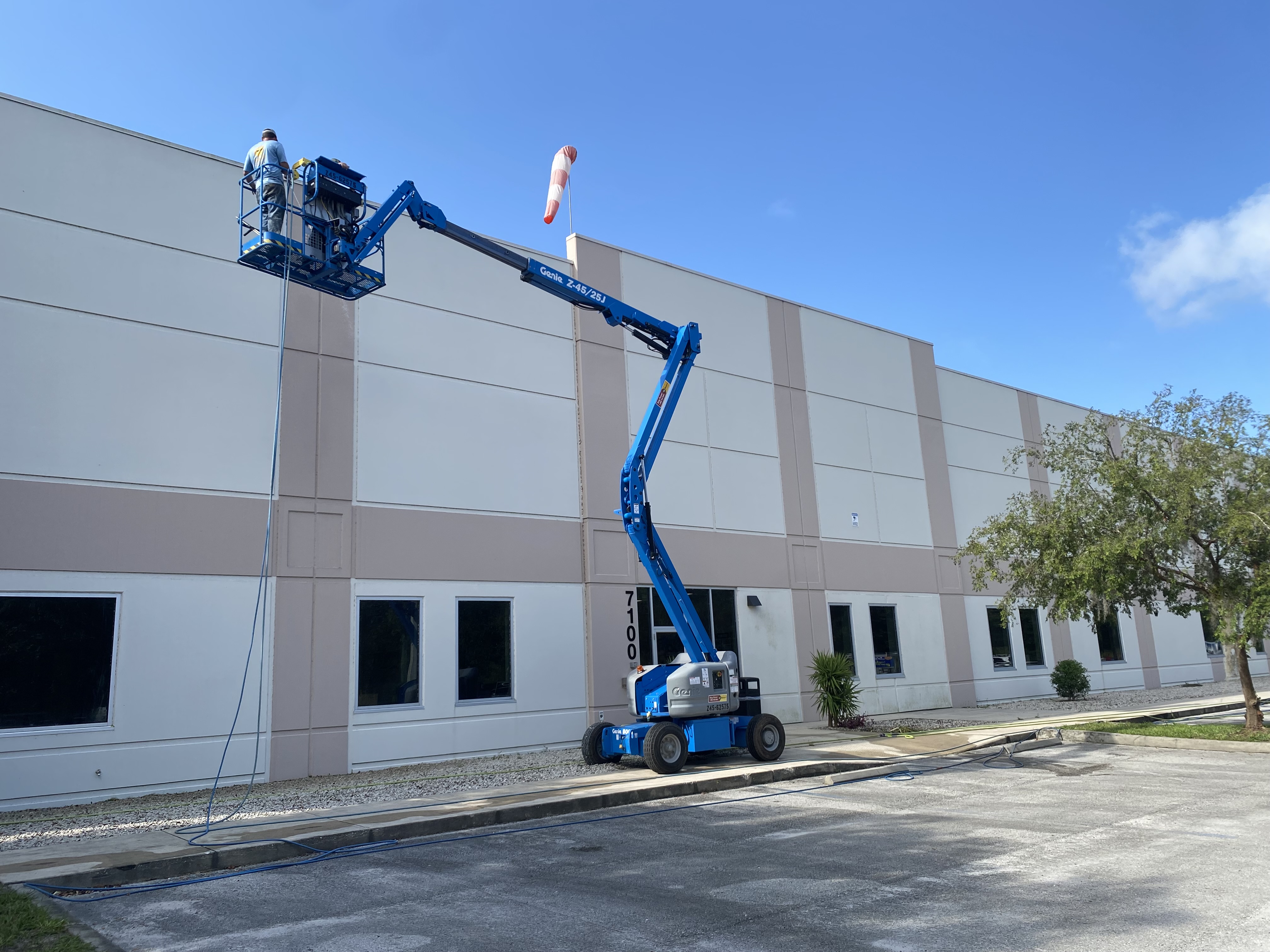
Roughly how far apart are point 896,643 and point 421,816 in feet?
55.8

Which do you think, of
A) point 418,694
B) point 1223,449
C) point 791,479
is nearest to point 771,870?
point 418,694

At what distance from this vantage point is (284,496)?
15.4 meters

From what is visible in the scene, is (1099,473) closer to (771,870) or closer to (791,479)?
(791,479)

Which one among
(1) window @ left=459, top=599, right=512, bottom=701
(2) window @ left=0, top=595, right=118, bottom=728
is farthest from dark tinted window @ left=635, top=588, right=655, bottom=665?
(2) window @ left=0, top=595, right=118, bottom=728

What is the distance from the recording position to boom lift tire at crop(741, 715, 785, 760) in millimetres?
14914

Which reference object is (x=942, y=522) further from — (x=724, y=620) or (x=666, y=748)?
(x=666, y=748)

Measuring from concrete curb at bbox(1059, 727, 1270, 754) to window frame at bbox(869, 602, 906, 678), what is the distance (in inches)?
250

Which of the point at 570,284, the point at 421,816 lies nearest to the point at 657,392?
the point at 570,284

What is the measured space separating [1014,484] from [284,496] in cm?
2377

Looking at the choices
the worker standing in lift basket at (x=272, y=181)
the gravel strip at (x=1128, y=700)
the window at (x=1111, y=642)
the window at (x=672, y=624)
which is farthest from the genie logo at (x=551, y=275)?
the window at (x=1111, y=642)

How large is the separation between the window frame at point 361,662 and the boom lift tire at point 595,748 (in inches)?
134

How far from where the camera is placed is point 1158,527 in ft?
53.6

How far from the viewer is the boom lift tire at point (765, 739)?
48.9ft

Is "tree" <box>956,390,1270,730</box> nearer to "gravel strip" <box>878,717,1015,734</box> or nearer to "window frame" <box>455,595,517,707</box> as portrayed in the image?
"gravel strip" <box>878,717,1015,734</box>
